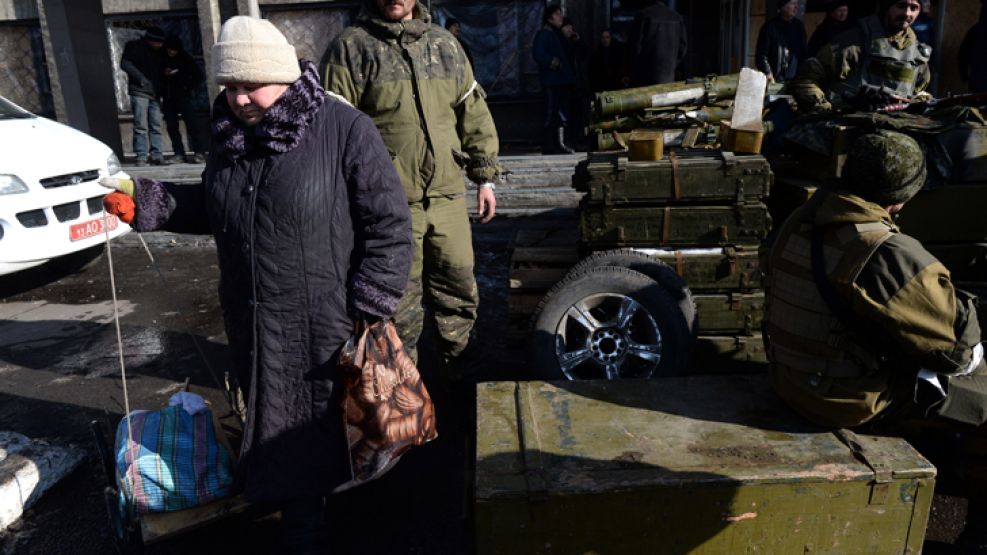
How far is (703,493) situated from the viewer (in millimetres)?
2320

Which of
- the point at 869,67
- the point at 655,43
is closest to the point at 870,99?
the point at 869,67

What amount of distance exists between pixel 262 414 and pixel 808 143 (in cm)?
366

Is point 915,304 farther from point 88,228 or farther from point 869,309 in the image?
point 88,228

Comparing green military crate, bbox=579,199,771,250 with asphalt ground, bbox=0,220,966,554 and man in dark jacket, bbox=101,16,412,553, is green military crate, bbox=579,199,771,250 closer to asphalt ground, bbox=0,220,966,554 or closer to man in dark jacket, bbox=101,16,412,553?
asphalt ground, bbox=0,220,966,554

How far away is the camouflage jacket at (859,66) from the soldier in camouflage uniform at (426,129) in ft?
8.54

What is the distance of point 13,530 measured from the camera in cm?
318


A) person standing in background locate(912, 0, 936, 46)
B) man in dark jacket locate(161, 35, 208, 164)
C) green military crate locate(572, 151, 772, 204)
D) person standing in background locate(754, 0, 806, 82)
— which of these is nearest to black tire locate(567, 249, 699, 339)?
green military crate locate(572, 151, 772, 204)

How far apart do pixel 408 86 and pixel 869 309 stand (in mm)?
2363

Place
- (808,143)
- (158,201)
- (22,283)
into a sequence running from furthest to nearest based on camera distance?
(22,283)
(808,143)
(158,201)

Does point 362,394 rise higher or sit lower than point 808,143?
lower

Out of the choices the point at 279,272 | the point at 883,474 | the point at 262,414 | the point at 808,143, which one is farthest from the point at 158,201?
the point at 808,143

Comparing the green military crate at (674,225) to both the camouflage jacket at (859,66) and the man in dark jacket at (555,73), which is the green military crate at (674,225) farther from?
the man in dark jacket at (555,73)

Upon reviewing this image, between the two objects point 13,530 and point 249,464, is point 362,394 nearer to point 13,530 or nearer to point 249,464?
point 249,464

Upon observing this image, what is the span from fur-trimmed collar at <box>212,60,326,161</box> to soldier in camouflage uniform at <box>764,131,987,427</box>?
1.83 meters
